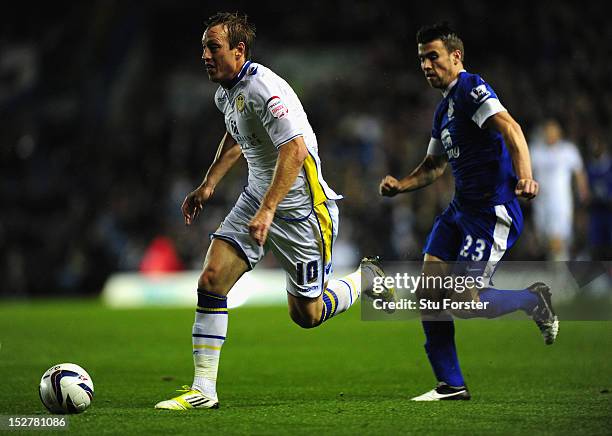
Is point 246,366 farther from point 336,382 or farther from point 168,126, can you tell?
point 168,126

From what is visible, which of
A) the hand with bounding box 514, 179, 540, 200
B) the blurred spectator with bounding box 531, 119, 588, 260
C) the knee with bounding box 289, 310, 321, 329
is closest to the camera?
the hand with bounding box 514, 179, 540, 200

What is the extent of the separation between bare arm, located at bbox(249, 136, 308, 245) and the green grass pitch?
955 mm

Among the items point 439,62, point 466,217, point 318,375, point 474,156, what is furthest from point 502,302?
point 318,375

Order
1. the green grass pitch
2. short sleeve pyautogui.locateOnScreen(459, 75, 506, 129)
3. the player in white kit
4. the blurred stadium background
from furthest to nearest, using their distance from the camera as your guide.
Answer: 1. the blurred stadium background
2. short sleeve pyautogui.locateOnScreen(459, 75, 506, 129)
3. the player in white kit
4. the green grass pitch

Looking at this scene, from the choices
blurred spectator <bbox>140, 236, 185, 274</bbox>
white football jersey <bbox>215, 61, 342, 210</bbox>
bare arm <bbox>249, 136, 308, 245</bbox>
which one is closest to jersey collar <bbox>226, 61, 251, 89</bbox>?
white football jersey <bbox>215, 61, 342, 210</bbox>

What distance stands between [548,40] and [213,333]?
14.1 meters

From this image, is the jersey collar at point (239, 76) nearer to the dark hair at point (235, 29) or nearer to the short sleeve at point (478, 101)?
the dark hair at point (235, 29)

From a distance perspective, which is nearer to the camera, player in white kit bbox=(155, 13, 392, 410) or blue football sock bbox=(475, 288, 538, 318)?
player in white kit bbox=(155, 13, 392, 410)

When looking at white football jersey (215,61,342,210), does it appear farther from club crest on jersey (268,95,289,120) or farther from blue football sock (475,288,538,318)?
blue football sock (475,288,538,318)

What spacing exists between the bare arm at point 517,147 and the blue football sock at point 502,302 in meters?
0.78

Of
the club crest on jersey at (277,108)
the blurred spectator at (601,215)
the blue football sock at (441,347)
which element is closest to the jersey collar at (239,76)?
the club crest on jersey at (277,108)

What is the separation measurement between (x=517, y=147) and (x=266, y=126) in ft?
4.43

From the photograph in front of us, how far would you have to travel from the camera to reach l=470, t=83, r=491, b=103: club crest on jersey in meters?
6.07

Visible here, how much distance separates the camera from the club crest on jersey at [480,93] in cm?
607
